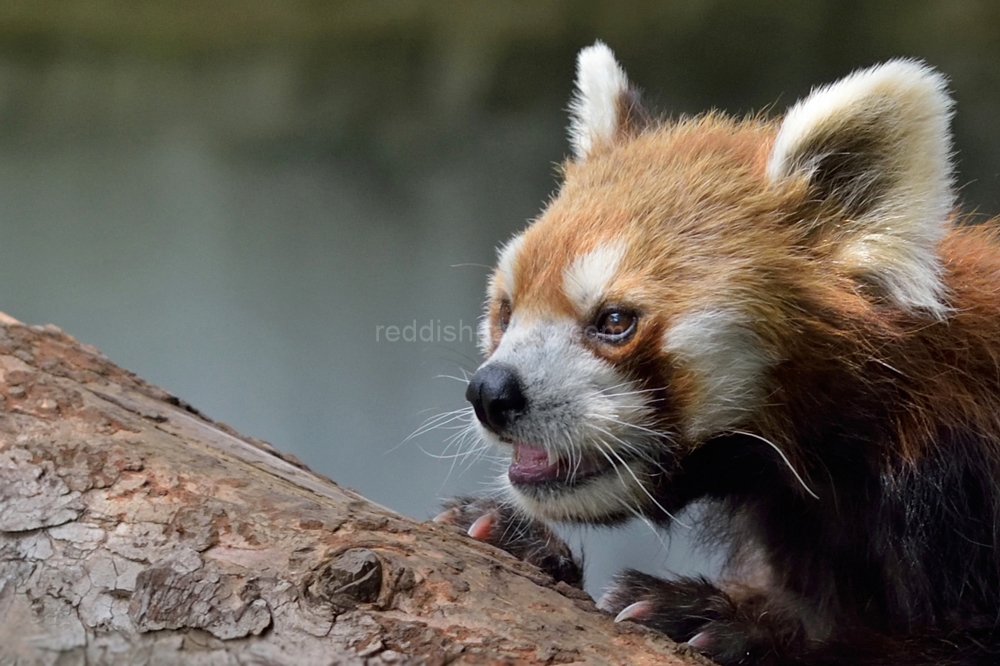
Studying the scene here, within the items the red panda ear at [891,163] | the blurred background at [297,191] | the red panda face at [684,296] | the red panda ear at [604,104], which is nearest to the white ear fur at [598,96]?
the red panda ear at [604,104]

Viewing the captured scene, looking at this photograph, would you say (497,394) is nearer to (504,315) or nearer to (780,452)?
(504,315)

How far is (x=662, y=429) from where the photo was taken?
1.27 m

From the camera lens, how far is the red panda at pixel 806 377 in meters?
1.23

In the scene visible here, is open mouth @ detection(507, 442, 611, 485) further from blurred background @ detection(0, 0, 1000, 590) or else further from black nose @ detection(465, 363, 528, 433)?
blurred background @ detection(0, 0, 1000, 590)

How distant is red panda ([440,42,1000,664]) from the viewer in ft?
4.04

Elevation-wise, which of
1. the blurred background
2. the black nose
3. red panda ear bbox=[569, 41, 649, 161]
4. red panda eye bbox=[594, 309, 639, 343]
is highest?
the blurred background

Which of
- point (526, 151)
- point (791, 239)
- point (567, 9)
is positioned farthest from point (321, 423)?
point (791, 239)

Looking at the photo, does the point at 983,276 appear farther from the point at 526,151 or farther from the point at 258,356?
the point at 258,356

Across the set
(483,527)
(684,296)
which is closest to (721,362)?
(684,296)

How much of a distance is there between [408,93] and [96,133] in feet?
4.51

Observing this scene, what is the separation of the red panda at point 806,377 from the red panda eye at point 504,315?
0.13 metres

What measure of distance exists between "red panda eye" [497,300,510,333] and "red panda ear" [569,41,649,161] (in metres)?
0.44

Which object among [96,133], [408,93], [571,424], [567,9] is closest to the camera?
[571,424]

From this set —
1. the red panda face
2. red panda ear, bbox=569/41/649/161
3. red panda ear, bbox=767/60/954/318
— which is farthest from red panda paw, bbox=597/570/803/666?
red panda ear, bbox=569/41/649/161
